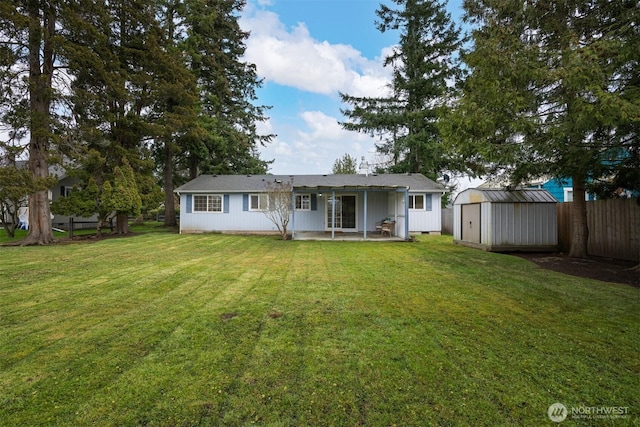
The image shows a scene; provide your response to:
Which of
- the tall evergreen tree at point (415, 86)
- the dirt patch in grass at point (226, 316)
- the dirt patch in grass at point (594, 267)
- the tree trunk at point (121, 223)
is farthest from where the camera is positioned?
the tall evergreen tree at point (415, 86)

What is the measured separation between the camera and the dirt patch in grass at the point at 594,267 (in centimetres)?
628

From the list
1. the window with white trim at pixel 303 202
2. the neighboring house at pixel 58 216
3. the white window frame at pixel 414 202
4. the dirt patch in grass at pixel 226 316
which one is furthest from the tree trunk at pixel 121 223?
the white window frame at pixel 414 202

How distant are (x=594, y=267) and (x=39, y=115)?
17.1m

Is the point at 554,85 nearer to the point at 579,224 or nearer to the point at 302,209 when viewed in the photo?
the point at 579,224

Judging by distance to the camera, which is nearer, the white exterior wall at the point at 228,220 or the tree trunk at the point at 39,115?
the tree trunk at the point at 39,115

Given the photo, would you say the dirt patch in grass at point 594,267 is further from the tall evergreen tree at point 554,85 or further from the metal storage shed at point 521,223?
the tall evergreen tree at point 554,85

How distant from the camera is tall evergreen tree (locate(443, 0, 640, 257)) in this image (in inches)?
176

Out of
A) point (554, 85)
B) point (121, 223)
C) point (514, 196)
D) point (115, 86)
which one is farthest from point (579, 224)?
point (121, 223)

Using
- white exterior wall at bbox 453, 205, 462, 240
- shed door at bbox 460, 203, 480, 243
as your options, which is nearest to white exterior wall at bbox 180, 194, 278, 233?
white exterior wall at bbox 453, 205, 462, 240

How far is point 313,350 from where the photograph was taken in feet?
9.98

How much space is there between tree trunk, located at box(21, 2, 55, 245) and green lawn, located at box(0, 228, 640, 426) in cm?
702

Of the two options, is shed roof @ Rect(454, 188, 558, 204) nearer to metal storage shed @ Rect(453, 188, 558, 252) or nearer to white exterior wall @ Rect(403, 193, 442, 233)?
metal storage shed @ Rect(453, 188, 558, 252)

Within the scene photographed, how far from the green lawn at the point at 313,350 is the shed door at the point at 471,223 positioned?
16.0ft

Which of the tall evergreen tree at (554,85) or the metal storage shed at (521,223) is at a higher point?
the tall evergreen tree at (554,85)
